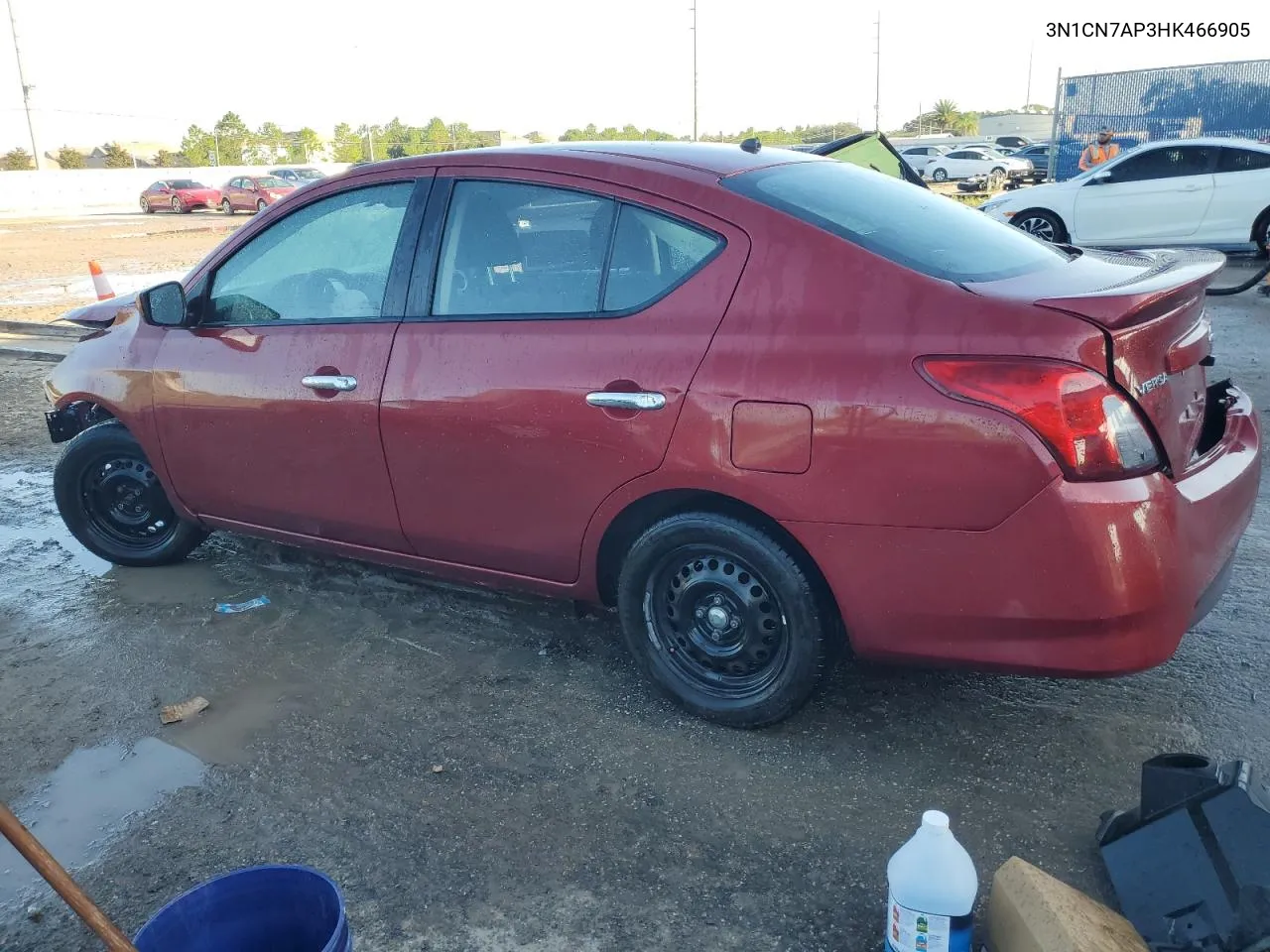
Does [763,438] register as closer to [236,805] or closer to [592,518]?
[592,518]

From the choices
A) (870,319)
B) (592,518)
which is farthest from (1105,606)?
(592,518)

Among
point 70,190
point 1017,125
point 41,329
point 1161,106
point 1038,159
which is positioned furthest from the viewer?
point 1017,125

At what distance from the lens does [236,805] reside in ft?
9.45

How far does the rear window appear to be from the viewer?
2.81 metres

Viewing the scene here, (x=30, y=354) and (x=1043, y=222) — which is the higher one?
(x=1043, y=222)

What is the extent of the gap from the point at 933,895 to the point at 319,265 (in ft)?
9.57

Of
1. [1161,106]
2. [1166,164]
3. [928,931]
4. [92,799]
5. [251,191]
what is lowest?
[92,799]

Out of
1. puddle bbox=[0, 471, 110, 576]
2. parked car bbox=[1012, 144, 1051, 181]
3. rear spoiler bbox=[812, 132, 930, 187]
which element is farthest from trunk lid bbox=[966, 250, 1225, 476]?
parked car bbox=[1012, 144, 1051, 181]

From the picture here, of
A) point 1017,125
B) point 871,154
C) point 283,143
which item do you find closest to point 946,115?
point 1017,125

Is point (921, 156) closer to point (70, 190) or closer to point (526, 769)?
point (70, 190)

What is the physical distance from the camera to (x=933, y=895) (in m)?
2.08

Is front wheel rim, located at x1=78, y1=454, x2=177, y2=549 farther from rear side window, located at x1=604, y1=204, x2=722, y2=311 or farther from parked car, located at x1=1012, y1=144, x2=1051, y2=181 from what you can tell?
parked car, located at x1=1012, y1=144, x2=1051, y2=181

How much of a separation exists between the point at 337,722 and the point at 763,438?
5.46 feet

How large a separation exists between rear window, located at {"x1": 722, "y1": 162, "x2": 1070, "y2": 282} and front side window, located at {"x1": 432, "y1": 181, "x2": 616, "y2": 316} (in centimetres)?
48
